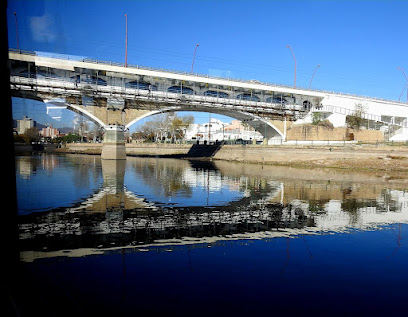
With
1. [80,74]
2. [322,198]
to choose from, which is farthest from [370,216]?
[80,74]

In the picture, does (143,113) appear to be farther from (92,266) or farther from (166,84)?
(92,266)

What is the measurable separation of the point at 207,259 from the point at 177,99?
3828cm

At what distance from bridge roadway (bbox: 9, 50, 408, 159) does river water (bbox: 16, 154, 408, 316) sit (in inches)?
1017

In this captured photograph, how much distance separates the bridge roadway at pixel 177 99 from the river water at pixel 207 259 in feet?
84.8

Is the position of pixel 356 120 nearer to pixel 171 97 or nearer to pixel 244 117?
pixel 244 117

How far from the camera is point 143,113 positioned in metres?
42.4

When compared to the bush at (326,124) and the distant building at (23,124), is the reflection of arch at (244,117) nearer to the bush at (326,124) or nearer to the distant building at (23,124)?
the bush at (326,124)

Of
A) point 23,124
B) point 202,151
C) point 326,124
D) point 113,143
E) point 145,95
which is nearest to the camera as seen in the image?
point 23,124

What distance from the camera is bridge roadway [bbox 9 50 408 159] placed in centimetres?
3797

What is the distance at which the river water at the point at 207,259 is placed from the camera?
3955mm

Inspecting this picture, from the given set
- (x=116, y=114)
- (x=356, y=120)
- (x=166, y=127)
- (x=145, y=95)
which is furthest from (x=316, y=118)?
(x=166, y=127)

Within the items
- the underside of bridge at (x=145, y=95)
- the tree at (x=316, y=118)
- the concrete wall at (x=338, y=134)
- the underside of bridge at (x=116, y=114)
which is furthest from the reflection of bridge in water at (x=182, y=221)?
the tree at (x=316, y=118)

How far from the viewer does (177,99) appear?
1668 inches

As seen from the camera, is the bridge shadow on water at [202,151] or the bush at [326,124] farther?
the bridge shadow on water at [202,151]
